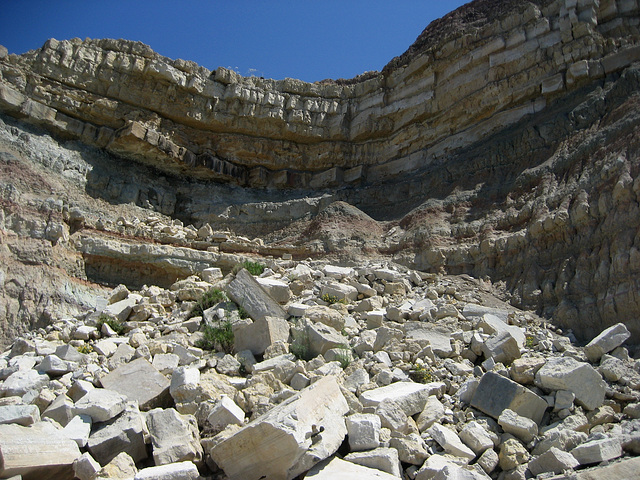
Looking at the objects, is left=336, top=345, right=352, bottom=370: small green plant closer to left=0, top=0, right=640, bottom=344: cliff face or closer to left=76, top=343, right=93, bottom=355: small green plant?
left=76, top=343, right=93, bottom=355: small green plant

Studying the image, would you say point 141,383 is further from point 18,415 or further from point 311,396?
point 311,396

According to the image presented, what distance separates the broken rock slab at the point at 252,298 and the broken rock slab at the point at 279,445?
415 centimetres

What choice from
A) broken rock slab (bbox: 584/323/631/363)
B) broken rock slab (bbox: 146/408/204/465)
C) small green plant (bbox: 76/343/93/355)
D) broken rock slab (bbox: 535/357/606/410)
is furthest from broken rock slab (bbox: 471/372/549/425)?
small green plant (bbox: 76/343/93/355)

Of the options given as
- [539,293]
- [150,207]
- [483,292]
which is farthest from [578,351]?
→ [150,207]

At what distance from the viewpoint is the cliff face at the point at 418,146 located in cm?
1151

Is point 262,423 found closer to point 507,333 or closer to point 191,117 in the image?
point 507,333

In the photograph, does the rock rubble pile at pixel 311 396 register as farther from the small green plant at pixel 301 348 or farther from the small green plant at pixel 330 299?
the small green plant at pixel 330 299

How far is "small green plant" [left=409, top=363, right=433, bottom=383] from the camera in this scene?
7.29 metres

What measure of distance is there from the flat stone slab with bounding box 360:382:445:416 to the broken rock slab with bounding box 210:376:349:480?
3.19ft

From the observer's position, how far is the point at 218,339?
8445 mm

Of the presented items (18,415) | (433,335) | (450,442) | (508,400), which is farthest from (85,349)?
(508,400)

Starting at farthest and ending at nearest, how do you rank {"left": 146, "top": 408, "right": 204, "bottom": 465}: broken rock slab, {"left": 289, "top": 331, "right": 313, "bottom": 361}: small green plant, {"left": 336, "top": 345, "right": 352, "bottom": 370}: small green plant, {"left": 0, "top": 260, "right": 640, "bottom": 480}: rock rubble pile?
{"left": 289, "top": 331, "right": 313, "bottom": 361}: small green plant, {"left": 336, "top": 345, "right": 352, "bottom": 370}: small green plant, {"left": 146, "top": 408, "right": 204, "bottom": 465}: broken rock slab, {"left": 0, "top": 260, "right": 640, "bottom": 480}: rock rubble pile

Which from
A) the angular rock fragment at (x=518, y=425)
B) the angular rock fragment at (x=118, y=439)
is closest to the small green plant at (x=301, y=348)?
the angular rock fragment at (x=118, y=439)

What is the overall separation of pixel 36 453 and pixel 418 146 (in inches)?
698
